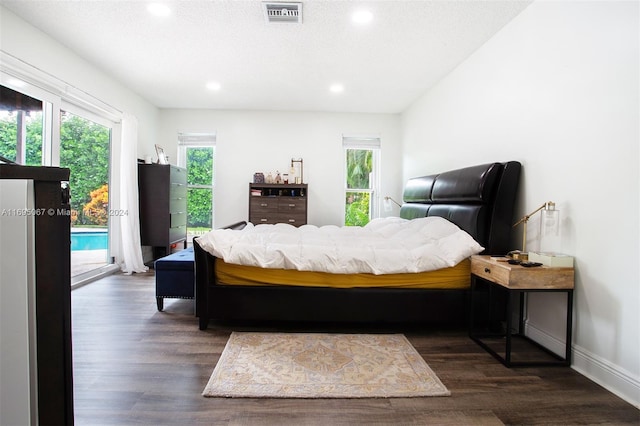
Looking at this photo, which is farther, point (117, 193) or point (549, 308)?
point (117, 193)

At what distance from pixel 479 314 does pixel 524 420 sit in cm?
95

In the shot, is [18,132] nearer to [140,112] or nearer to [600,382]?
[140,112]

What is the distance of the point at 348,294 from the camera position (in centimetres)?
238

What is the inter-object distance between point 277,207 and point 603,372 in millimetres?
4170

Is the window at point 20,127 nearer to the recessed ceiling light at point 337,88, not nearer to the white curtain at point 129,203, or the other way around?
the white curtain at point 129,203

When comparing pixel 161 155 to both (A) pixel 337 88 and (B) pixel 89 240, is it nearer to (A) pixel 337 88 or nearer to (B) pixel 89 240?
(B) pixel 89 240

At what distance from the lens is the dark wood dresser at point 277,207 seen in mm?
5113

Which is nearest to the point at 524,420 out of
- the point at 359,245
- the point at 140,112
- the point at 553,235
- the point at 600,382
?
the point at 600,382

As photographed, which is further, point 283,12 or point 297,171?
point 297,171

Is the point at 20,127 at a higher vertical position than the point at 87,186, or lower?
higher

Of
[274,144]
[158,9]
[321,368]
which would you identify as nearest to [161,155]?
[274,144]

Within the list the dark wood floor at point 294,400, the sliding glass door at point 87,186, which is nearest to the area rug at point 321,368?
the dark wood floor at point 294,400

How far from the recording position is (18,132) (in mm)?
2904

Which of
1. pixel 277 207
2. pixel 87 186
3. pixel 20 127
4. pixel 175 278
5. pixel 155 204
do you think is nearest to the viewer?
pixel 175 278
